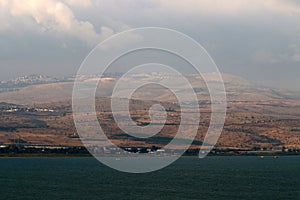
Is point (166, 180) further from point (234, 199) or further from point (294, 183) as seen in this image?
point (234, 199)

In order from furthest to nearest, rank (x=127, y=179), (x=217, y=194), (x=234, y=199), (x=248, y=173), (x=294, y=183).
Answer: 1. (x=248, y=173)
2. (x=127, y=179)
3. (x=294, y=183)
4. (x=217, y=194)
5. (x=234, y=199)

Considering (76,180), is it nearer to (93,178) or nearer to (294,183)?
(93,178)

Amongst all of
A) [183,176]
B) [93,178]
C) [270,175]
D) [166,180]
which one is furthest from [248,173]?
[93,178]

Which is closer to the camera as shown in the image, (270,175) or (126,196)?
(126,196)

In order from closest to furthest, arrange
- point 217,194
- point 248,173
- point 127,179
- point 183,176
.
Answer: point 217,194
point 127,179
point 183,176
point 248,173

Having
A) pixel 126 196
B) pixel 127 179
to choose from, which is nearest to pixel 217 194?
pixel 126 196

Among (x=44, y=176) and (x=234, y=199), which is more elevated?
(x=44, y=176)

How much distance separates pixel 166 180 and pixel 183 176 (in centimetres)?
1531

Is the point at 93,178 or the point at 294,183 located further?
the point at 93,178

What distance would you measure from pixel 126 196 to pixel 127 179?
40.1 metres

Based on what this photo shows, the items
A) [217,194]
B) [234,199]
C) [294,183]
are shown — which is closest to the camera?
[234,199]

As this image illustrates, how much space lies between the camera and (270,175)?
164875mm

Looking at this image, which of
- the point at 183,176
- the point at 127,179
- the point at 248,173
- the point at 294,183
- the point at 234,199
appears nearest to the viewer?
the point at 234,199

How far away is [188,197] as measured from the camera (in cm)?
10700
